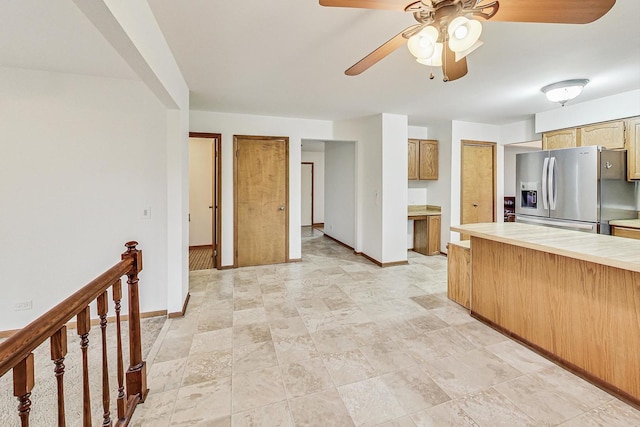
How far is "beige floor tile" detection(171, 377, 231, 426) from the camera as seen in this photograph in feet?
5.12

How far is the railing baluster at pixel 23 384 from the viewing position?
816 mm

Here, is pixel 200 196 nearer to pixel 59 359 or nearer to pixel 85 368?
pixel 85 368

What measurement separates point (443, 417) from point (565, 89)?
11.3 feet

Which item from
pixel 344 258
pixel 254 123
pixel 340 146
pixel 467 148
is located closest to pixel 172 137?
pixel 254 123

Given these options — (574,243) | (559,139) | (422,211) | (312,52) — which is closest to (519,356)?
(574,243)

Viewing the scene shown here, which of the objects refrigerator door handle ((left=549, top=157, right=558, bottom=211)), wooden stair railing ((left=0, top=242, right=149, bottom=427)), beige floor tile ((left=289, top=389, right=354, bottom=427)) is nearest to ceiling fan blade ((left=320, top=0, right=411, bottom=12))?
wooden stair railing ((left=0, top=242, right=149, bottom=427))

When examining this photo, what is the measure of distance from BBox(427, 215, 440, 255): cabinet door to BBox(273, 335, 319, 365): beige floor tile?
3517mm

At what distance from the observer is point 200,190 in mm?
5707

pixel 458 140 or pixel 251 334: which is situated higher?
pixel 458 140

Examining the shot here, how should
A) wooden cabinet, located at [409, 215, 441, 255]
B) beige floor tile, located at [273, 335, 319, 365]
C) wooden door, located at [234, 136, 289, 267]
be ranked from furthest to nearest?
wooden cabinet, located at [409, 215, 441, 255], wooden door, located at [234, 136, 289, 267], beige floor tile, located at [273, 335, 319, 365]

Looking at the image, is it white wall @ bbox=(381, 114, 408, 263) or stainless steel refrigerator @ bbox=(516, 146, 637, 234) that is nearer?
stainless steel refrigerator @ bbox=(516, 146, 637, 234)

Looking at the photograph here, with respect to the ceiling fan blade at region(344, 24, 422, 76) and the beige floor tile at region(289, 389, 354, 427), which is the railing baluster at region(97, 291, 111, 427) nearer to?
the beige floor tile at region(289, 389, 354, 427)

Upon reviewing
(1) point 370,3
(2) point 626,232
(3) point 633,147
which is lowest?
(2) point 626,232

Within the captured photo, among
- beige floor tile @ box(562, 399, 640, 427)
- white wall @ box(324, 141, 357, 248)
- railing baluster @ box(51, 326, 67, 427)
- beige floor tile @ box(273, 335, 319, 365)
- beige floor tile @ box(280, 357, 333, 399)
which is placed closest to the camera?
railing baluster @ box(51, 326, 67, 427)
